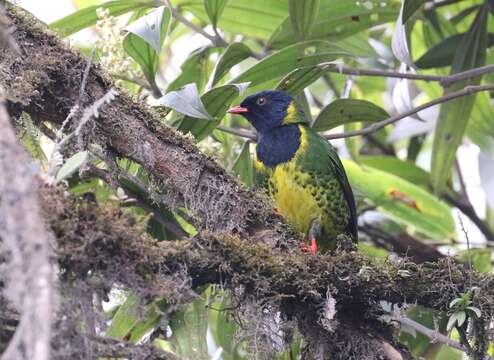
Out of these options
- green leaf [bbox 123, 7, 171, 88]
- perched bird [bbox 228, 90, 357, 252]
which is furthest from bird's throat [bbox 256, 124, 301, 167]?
green leaf [bbox 123, 7, 171, 88]

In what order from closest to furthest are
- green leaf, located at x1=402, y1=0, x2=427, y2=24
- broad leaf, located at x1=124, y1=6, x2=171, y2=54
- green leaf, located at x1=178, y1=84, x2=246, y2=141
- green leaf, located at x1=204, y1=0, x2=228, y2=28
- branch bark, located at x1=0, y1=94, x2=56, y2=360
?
branch bark, located at x1=0, y1=94, x2=56, y2=360
broad leaf, located at x1=124, y1=6, x2=171, y2=54
green leaf, located at x1=178, y1=84, x2=246, y2=141
green leaf, located at x1=402, y1=0, x2=427, y2=24
green leaf, located at x1=204, y1=0, x2=228, y2=28

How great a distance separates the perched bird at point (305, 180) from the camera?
3707 millimetres

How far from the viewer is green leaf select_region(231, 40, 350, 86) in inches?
144

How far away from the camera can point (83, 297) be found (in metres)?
2.04

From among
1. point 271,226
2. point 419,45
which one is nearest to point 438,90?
point 419,45

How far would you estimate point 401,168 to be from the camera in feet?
16.6

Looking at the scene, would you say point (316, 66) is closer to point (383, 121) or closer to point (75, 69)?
point (383, 121)

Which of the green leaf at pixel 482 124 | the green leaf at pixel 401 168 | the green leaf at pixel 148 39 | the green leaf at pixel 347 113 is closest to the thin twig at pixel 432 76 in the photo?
the green leaf at pixel 347 113

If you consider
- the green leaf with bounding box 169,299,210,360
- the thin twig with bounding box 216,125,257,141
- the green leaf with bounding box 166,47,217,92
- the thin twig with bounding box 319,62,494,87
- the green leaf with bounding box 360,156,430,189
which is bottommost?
the green leaf with bounding box 169,299,210,360

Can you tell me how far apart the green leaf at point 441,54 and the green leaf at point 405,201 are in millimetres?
690

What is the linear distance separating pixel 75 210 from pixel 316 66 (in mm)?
1783

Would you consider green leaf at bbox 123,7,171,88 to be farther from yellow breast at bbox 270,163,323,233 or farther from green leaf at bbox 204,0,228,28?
yellow breast at bbox 270,163,323,233

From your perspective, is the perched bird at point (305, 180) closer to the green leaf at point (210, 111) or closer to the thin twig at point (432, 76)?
the thin twig at point (432, 76)

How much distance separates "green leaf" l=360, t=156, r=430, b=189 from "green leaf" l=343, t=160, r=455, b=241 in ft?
0.84
